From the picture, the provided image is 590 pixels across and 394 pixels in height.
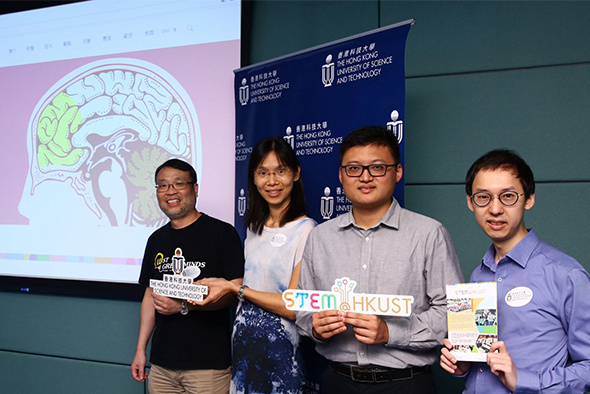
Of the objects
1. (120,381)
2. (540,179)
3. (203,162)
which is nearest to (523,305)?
(540,179)

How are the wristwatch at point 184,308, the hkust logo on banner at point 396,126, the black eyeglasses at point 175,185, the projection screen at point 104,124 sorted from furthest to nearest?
the projection screen at point 104,124, the black eyeglasses at point 175,185, the wristwatch at point 184,308, the hkust logo on banner at point 396,126

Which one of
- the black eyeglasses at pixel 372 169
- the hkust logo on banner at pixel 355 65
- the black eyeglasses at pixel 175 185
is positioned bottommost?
the black eyeglasses at pixel 175 185

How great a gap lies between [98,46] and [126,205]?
1176 millimetres

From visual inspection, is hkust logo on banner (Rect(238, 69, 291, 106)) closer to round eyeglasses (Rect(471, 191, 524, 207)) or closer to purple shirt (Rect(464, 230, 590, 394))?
round eyeglasses (Rect(471, 191, 524, 207))

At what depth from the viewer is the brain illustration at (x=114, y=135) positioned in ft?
10.2

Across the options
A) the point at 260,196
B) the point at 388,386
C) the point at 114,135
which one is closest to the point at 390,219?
the point at 388,386

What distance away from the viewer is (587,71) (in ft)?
7.47

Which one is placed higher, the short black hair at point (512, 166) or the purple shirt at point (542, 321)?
the short black hair at point (512, 166)

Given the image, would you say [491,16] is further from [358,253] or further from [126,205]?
[126,205]

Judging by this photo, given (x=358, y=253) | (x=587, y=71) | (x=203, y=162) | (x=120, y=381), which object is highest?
(x=587, y=71)

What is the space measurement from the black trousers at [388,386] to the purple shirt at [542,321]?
199mm

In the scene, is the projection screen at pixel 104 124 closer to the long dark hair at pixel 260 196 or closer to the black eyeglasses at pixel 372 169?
the long dark hair at pixel 260 196

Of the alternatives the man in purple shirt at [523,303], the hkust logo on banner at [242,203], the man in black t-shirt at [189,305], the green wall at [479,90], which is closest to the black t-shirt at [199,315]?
the man in black t-shirt at [189,305]

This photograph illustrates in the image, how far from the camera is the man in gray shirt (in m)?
1.52
